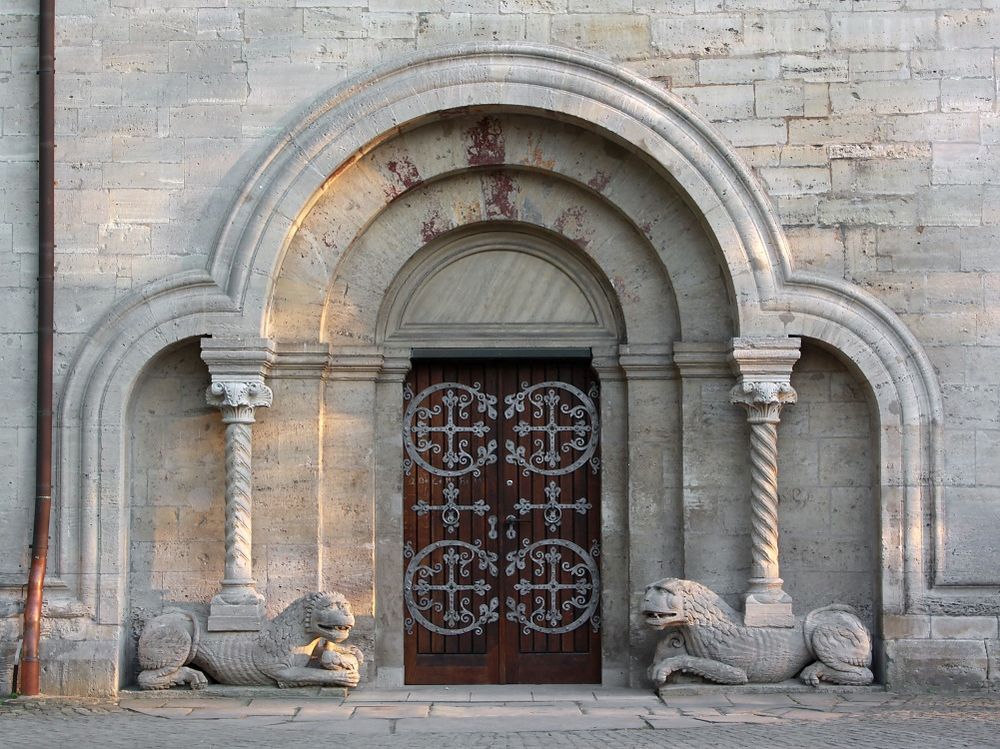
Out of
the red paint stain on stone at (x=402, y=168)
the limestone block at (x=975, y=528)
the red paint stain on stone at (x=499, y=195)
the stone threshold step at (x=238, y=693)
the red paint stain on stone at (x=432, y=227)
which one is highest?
the red paint stain on stone at (x=402, y=168)

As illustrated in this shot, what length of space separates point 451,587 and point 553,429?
136 cm

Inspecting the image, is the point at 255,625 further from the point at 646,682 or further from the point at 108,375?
the point at 646,682

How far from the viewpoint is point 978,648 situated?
10.3 meters

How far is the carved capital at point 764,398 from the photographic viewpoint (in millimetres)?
10492

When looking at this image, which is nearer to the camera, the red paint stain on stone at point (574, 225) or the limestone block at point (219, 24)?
the limestone block at point (219, 24)

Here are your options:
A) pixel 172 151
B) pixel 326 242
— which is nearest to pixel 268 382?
pixel 326 242

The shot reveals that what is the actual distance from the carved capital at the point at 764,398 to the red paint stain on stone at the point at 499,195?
2.08 metres

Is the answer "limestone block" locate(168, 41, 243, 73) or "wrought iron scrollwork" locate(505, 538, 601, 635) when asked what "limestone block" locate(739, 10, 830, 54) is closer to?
"limestone block" locate(168, 41, 243, 73)

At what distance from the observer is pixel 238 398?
1047cm

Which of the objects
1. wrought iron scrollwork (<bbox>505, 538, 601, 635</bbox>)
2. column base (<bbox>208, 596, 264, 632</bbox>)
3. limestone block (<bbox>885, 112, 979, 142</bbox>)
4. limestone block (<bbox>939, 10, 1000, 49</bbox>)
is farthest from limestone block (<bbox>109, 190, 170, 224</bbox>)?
limestone block (<bbox>939, 10, 1000, 49</bbox>)

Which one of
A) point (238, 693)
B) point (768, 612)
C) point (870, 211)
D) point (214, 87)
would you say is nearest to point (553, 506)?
point (768, 612)

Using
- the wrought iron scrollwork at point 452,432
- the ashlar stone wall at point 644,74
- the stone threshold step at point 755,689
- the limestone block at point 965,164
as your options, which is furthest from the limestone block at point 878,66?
the stone threshold step at point 755,689

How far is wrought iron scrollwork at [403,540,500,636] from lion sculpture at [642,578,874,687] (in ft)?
4.35

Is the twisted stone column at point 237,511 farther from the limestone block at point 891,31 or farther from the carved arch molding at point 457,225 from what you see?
the limestone block at point 891,31
